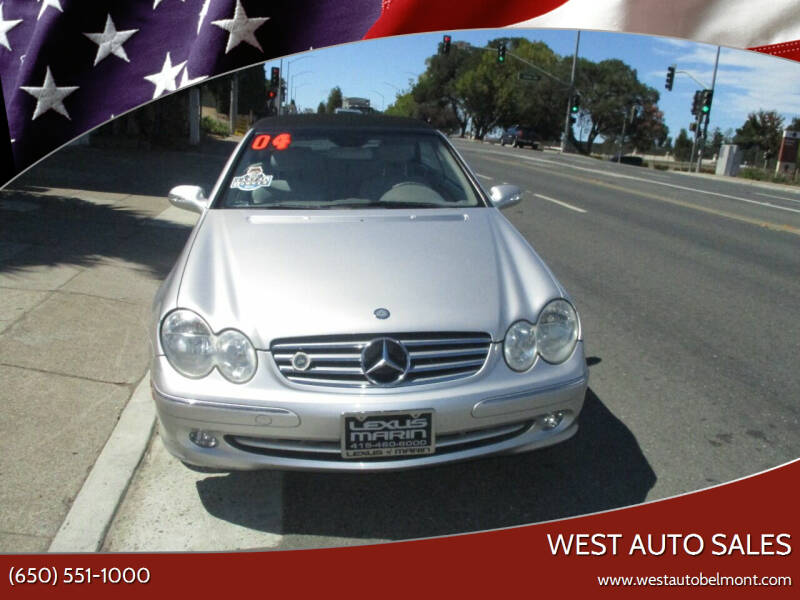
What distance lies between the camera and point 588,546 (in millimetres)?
2664

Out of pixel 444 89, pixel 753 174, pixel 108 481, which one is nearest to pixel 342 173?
pixel 444 89

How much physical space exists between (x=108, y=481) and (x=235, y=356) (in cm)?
96

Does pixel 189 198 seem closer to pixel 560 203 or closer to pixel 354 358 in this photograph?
pixel 354 358

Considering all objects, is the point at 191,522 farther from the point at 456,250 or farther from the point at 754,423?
the point at 754,423

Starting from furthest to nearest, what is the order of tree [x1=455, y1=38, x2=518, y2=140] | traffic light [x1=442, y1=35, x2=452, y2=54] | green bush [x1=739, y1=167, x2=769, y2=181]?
green bush [x1=739, y1=167, x2=769, y2=181] → tree [x1=455, y1=38, x2=518, y2=140] → traffic light [x1=442, y1=35, x2=452, y2=54]

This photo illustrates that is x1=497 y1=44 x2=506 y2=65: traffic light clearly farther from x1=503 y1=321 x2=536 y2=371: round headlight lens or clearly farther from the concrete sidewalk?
the concrete sidewalk

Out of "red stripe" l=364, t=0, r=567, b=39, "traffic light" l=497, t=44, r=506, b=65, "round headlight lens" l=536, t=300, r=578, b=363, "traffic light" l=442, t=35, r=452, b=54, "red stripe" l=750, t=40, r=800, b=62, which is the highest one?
"red stripe" l=364, t=0, r=567, b=39

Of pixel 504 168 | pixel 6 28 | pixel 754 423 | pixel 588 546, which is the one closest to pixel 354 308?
pixel 588 546

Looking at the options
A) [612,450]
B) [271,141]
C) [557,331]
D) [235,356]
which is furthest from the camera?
[271,141]

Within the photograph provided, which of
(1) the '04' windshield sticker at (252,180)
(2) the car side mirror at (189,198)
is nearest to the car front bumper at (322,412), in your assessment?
(1) the '04' windshield sticker at (252,180)

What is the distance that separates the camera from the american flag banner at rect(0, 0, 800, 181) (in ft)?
7.14

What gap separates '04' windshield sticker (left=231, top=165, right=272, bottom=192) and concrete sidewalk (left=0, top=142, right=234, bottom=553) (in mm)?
1285

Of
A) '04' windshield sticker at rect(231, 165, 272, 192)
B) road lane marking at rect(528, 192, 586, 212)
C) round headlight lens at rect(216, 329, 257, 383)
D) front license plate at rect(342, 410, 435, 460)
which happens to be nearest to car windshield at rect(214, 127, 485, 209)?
'04' windshield sticker at rect(231, 165, 272, 192)

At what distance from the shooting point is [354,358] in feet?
9.23
